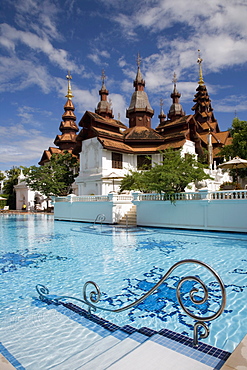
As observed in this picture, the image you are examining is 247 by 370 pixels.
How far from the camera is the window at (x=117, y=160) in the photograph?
25156 mm

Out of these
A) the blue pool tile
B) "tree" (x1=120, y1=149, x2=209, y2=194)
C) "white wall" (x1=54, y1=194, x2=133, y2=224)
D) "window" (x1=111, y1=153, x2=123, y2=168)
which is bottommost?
the blue pool tile

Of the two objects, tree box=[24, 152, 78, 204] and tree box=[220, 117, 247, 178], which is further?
tree box=[24, 152, 78, 204]

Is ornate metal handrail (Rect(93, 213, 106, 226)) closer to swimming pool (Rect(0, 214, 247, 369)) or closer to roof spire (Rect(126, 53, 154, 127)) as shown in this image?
swimming pool (Rect(0, 214, 247, 369))

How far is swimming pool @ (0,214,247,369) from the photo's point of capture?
358 centimetres

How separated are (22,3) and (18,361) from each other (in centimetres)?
1109

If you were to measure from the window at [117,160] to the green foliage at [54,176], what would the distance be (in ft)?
22.0

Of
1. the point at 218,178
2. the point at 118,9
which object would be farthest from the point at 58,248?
the point at 218,178

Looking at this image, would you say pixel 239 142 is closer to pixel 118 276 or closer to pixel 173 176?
pixel 173 176

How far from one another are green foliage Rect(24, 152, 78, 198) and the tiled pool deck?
987 inches

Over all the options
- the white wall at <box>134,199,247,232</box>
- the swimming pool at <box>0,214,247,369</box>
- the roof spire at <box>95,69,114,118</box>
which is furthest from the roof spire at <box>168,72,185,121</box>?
the swimming pool at <box>0,214,247,369</box>

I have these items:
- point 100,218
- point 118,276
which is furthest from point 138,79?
point 118,276

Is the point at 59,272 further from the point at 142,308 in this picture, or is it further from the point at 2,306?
the point at 142,308

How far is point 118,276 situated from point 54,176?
23.7m

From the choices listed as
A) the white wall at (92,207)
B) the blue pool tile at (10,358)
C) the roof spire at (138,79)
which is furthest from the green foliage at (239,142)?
the blue pool tile at (10,358)
